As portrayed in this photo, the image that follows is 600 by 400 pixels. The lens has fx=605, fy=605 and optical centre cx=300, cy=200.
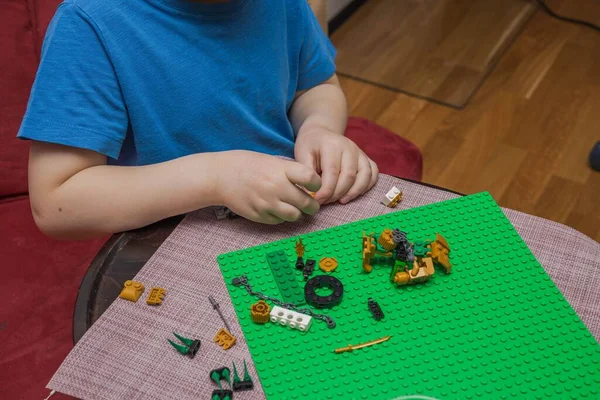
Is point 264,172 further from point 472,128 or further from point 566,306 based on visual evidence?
point 472,128

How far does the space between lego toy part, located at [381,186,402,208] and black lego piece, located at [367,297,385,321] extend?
161mm

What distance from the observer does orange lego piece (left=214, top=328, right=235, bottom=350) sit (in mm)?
579

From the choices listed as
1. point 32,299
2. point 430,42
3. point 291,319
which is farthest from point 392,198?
point 430,42

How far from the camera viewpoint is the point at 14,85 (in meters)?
1.12

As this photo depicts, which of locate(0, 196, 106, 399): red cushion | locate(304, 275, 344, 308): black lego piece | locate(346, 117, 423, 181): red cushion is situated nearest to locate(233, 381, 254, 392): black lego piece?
locate(304, 275, 344, 308): black lego piece

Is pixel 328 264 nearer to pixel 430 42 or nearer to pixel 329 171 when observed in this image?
pixel 329 171

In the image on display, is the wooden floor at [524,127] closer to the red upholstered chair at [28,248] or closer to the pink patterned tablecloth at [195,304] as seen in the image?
the red upholstered chair at [28,248]

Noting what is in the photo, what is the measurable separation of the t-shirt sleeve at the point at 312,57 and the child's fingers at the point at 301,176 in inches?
11.4

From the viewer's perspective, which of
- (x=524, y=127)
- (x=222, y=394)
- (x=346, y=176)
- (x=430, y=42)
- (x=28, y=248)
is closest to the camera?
(x=222, y=394)

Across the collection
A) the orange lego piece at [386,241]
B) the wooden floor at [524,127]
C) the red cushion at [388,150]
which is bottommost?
the wooden floor at [524,127]

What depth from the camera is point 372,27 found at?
2418 mm

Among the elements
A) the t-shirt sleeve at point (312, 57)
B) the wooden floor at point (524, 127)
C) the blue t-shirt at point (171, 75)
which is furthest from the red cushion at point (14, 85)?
the wooden floor at point (524, 127)

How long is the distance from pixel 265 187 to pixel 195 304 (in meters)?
0.15

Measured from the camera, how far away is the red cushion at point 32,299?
0.88 metres
